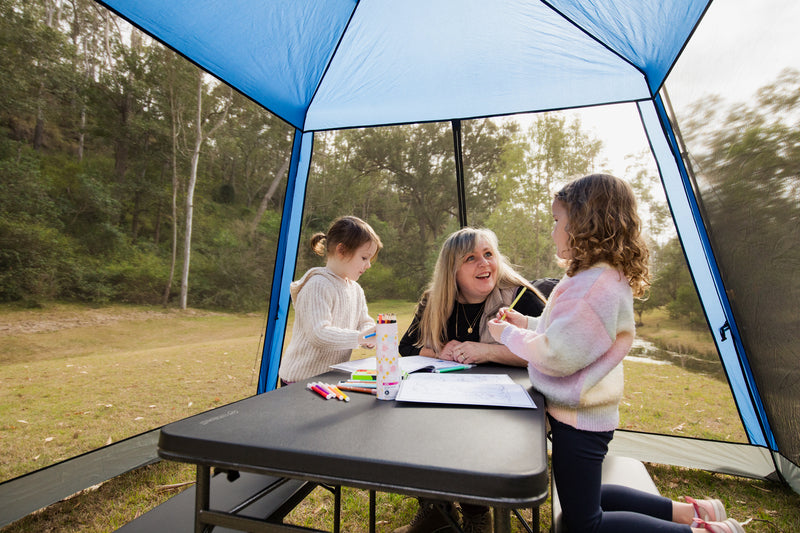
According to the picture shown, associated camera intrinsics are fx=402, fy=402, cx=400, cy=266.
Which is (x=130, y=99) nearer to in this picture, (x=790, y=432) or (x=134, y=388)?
(x=134, y=388)

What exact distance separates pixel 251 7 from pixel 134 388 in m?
Answer: 3.81

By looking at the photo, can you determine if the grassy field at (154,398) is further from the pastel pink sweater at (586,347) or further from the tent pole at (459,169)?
the tent pole at (459,169)

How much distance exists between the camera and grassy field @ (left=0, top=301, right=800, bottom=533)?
1947 mm

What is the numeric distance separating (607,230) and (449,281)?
94 centimetres

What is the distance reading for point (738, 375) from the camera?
7.02 feet

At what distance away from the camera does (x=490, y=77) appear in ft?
7.93

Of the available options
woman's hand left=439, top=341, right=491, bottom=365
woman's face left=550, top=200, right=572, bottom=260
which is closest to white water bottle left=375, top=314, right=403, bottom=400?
woman's face left=550, top=200, right=572, bottom=260

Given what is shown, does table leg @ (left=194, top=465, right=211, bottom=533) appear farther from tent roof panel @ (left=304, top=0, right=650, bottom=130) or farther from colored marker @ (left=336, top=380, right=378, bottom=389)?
tent roof panel @ (left=304, top=0, right=650, bottom=130)

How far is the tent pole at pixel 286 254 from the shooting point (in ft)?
8.88

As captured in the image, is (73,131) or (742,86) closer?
(742,86)

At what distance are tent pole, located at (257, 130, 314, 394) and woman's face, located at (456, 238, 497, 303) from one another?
1286 millimetres

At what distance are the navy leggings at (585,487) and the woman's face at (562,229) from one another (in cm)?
49

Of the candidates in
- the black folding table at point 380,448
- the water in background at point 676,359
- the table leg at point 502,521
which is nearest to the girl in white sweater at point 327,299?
the black folding table at point 380,448

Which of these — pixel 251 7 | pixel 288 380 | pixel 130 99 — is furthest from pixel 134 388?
pixel 130 99
